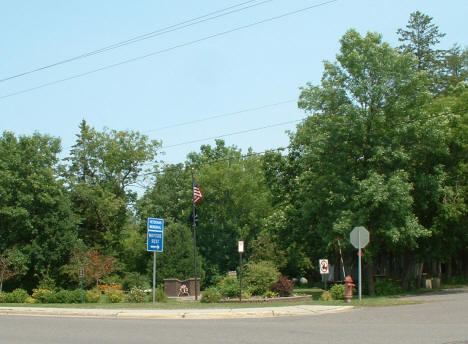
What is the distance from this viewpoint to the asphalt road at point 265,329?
480 inches

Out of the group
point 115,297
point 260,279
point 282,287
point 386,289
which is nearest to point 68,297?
point 115,297

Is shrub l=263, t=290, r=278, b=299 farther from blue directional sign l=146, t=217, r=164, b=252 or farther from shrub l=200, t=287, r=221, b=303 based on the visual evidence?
blue directional sign l=146, t=217, r=164, b=252

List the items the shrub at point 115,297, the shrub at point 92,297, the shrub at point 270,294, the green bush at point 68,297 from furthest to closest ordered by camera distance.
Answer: the green bush at point 68,297 < the shrub at point 92,297 < the shrub at point 115,297 < the shrub at point 270,294

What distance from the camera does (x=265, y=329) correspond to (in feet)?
47.1

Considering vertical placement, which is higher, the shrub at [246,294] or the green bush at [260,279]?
the green bush at [260,279]

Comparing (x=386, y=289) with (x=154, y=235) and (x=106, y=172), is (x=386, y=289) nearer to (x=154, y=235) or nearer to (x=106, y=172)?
(x=154, y=235)

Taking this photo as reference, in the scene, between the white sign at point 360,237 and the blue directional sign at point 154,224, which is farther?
the blue directional sign at point 154,224

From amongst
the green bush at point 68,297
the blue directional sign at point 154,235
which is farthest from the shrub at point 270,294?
the green bush at point 68,297

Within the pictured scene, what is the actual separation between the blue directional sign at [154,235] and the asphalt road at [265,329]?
616 cm

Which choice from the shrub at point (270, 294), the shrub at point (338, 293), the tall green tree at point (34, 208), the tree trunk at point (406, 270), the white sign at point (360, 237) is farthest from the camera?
the tall green tree at point (34, 208)

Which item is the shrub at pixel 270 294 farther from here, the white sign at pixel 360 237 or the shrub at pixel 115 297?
the shrub at pixel 115 297

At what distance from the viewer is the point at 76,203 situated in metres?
52.5

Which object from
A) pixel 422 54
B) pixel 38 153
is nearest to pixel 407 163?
pixel 38 153

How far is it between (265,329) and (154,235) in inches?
442
